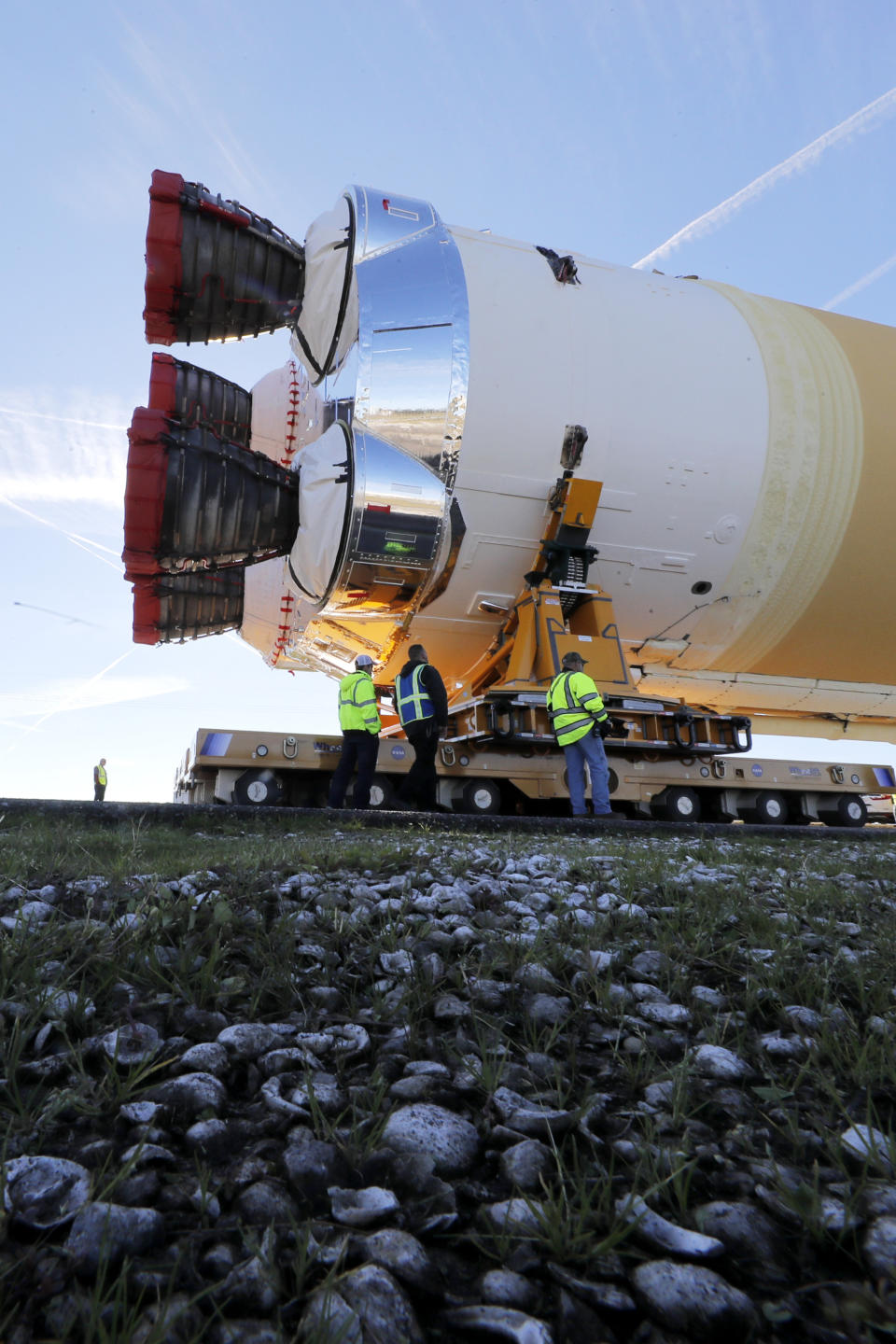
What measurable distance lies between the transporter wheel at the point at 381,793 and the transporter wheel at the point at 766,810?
4.65m

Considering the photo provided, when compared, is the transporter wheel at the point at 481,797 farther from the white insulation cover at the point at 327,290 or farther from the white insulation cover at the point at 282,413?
the white insulation cover at the point at 327,290

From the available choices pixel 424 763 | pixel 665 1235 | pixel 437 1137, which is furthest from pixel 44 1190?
pixel 424 763

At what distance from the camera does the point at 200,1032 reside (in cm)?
186

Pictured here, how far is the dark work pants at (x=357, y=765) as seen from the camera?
26.5ft

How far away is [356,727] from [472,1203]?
22.7ft

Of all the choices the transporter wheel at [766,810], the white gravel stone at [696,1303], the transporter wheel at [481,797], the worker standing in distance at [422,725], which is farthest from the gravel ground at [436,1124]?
the transporter wheel at [766,810]

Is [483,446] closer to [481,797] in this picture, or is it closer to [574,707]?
[574,707]

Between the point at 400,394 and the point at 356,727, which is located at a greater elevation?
the point at 400,394

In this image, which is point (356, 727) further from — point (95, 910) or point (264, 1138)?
point (264, 1138)

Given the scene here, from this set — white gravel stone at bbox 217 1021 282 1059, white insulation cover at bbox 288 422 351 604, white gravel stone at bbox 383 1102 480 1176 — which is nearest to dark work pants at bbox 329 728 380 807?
white insulation cover at bbox 288 422 351 604

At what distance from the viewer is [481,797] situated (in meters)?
8.96

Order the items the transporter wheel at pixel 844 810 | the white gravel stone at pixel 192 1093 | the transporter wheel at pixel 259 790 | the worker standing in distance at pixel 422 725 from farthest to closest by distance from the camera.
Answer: the transporter wheel at pixel 844 810
the worker standing in distance at pixel 422 725
the transporter wheel at pixel 259 790
the white gravel stone at pixel 192 1093

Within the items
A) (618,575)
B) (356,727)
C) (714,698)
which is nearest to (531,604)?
(618,575)

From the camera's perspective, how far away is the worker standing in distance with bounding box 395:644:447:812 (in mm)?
8398
